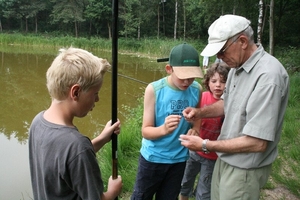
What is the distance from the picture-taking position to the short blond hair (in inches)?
41.4

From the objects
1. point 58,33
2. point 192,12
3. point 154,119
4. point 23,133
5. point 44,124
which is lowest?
point 23,133

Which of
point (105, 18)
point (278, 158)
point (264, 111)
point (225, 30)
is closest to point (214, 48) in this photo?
point (225, 30)

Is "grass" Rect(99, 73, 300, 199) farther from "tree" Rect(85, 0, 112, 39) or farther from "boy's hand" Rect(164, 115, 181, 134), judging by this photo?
"tree" Rect(85, 0, 112, 39)

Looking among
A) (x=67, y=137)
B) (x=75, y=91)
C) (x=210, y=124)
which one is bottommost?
(x=210, y=124)

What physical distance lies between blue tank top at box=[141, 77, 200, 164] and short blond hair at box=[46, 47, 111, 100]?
0.73m

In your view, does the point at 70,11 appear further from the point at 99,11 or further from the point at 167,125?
the point at 167,125

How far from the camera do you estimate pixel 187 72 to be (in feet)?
5.57

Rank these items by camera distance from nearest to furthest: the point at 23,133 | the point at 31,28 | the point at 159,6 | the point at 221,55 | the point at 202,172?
the point at 221,55 < the point at 202,172 < the point at 23,133 < the point at 159,6 < the point at 31,28

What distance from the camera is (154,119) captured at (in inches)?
71.6

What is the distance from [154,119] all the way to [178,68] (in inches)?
14.9

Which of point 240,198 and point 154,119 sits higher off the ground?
point 154,119

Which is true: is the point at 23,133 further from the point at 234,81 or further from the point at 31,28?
the point at 31,28

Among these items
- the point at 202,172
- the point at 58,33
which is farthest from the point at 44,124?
the point at 58,33

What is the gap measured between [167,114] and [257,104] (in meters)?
0.61
